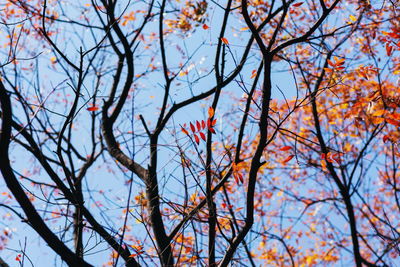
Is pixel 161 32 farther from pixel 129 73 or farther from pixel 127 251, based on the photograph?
pixel 127 251

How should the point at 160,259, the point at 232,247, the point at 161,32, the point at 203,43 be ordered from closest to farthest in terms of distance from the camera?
the point at 232,247, the point at 160,259, the point at 203,43, the point at 161,32

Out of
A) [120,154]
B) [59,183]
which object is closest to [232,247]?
[59,183]

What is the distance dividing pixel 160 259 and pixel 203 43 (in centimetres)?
371

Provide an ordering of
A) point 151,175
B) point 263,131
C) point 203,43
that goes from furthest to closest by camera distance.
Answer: point 203,43 < point 151,175 < point 263,131

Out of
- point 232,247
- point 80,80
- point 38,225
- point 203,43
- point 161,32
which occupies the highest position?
point 161,32

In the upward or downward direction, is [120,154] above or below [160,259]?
above

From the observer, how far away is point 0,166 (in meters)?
4.20

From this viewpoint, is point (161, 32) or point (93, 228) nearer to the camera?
point (93, 228)

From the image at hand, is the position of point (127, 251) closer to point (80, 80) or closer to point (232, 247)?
point (232, 247)

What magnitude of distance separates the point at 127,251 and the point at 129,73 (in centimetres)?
394

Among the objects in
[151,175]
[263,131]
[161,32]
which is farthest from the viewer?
[161,32]

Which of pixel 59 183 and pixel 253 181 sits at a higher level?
pixel 59 183

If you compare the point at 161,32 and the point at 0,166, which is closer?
the point at 0,166

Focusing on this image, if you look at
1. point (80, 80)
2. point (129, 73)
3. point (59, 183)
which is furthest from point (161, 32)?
point (59, 183)
